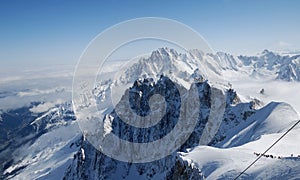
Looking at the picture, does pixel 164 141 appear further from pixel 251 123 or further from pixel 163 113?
pixel 251 123

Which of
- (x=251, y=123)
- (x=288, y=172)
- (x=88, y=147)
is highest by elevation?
(x=288, y=172)

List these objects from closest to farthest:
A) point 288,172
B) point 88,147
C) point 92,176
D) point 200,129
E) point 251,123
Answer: point 288,172 < point 251,123 < point 200,129 < point 92,176 < point 88,147

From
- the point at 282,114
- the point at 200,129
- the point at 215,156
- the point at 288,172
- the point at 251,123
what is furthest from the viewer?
the point at 200,129

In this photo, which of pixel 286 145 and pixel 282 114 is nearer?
pixel 286 145

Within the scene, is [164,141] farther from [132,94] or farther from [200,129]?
[132,94]

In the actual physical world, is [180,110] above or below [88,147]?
above

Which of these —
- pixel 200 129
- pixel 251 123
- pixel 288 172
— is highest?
pixel 288 172

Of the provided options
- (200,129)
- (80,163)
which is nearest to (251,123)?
(200,129)

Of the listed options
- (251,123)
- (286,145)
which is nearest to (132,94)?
(251,123)

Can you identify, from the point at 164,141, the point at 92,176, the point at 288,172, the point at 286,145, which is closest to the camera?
the point at 288,172
